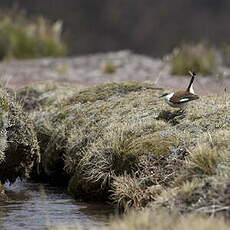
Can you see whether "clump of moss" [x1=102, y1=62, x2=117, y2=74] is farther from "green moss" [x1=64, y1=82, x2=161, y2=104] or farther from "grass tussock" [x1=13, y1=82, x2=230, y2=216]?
"green moss" [x1=64, y1=82, x2=161, y2=104]

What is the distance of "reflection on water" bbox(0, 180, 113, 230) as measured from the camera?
27.4ft

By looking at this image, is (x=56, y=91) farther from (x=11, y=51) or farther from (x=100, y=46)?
(x=100, y=46)

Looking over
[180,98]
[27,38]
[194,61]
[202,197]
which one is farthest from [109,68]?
[202,197]

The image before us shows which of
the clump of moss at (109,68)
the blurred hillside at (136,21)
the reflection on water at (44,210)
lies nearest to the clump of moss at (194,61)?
the clump of moss at (109,68)

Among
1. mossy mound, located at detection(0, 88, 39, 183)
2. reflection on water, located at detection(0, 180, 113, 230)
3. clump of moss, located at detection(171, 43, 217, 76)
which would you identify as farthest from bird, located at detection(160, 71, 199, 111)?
clump of moss, located at detection(171, 43, 217, 76)

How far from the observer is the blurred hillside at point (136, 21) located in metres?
36.0

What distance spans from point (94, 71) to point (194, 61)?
255 cm

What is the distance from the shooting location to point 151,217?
21.8 feet

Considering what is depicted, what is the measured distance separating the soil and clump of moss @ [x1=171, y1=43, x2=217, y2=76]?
12.4 inches

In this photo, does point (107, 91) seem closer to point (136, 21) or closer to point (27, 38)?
point (27, 38)

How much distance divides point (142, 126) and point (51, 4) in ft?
104

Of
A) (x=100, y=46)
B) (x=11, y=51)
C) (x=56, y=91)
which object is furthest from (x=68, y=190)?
(x=100, y=46)

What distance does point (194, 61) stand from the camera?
71.2ft

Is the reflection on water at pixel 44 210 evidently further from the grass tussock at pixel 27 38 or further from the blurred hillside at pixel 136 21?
the blurred hillside at pixel 136 21
